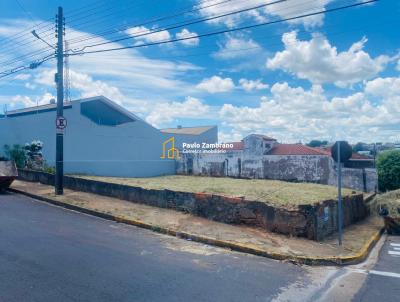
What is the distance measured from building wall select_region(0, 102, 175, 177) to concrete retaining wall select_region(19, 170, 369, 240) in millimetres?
7971

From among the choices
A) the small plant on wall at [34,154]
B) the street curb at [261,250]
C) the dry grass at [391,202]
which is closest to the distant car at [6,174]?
the small plant on wall at [34,154]

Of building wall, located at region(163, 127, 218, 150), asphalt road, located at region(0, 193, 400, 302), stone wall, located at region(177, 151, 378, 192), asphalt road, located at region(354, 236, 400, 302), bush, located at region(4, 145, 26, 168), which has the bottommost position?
asphalt road, located at region(354, 236, 400, 302)

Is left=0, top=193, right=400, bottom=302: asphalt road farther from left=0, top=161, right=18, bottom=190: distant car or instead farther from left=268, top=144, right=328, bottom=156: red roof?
left=268, top=144, right=328, bottom=156: red roof

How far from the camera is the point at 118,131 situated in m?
23.0

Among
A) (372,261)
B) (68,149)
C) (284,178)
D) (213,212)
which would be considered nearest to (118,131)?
(68,149)

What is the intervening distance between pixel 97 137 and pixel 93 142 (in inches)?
17.8

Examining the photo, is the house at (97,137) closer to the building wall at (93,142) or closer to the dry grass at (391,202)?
the building wall at (93,142)

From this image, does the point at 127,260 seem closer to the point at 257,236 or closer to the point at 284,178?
the point at 257,236

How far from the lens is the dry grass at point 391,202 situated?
10.5m

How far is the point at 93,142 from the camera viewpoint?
826 inches

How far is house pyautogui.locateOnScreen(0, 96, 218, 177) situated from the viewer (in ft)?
63.6

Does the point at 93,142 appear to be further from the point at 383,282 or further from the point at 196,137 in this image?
the point at 383,282

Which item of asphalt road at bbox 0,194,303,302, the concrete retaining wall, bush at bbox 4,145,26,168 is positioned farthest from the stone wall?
asphalt road at bbox 0,194,303,302

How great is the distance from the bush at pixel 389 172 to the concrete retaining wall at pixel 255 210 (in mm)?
10173
